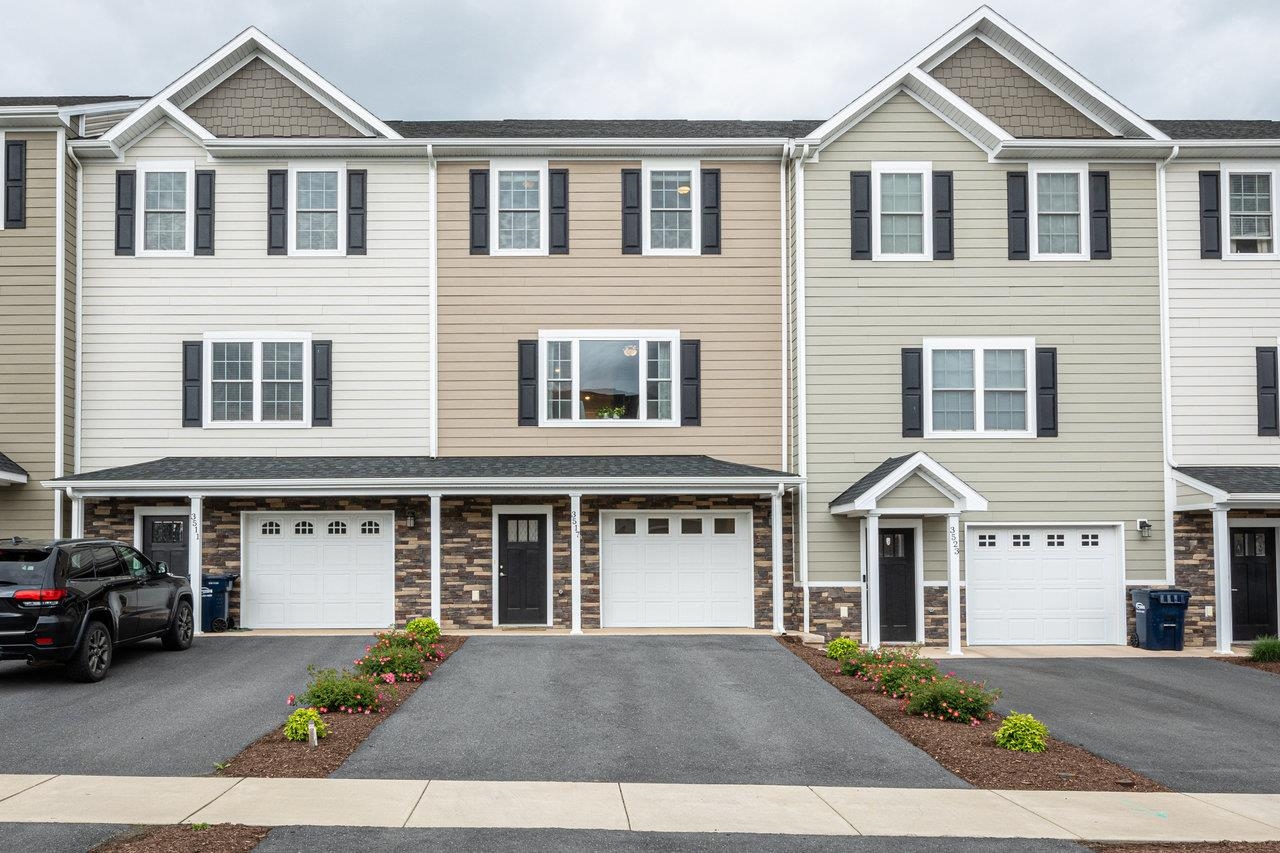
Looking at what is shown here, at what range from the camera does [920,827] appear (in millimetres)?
7902

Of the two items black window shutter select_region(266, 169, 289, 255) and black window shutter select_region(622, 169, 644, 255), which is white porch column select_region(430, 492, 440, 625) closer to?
black window shutter select_region(266, 169, 289, 255)

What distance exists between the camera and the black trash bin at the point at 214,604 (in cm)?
1767

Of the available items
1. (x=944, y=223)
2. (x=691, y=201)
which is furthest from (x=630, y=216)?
(x=944, y=223)

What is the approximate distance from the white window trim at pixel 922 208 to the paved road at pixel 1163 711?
22.8 feet

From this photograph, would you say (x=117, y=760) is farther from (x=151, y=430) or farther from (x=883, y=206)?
(x=883, y=206)

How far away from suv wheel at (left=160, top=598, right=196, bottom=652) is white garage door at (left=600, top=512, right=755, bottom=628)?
6.59m

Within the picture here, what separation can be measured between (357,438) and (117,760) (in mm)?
9659

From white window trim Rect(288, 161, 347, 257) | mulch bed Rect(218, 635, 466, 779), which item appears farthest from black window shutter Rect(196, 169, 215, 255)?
mulch bed Rect(218, 635, 466, 779)

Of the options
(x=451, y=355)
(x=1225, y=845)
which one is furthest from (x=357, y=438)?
(x=1225, y=845)

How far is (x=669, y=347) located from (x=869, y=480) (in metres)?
4.19

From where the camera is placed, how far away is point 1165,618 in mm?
17672

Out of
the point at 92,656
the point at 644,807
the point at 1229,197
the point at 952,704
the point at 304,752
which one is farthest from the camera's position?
the point at 1229,197

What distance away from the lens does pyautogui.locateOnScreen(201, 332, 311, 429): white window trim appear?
61.1ft

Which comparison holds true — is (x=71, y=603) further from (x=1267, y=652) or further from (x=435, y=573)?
(x=1267, y=652)
